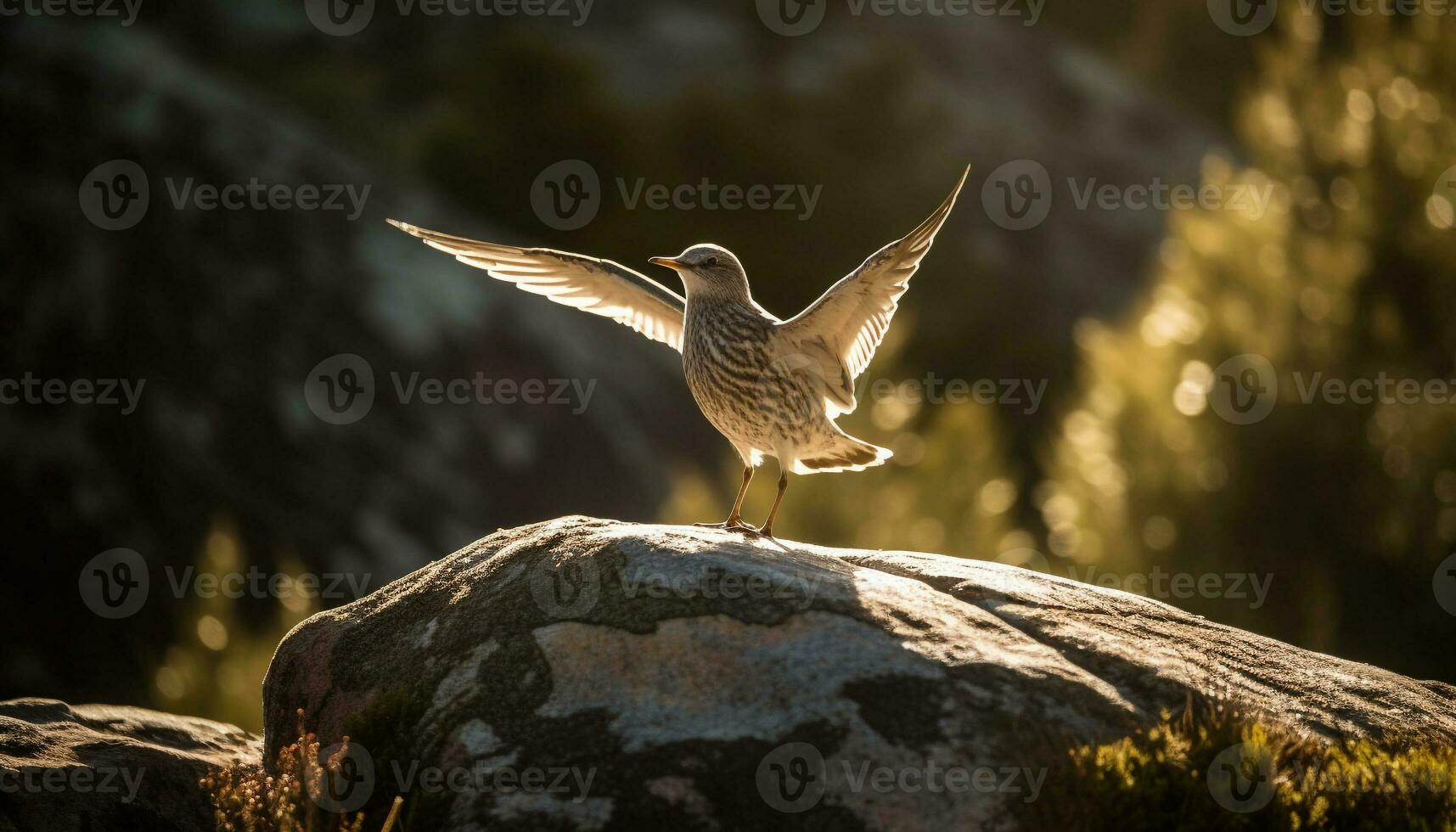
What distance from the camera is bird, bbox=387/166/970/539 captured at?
543 centimetres

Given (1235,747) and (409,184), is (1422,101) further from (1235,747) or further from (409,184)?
(409,184)

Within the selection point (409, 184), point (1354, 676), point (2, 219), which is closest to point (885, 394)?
point (1354, 676)

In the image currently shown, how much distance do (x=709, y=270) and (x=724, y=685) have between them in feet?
8.61

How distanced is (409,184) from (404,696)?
50.1 ft

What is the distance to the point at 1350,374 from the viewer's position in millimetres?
9047
